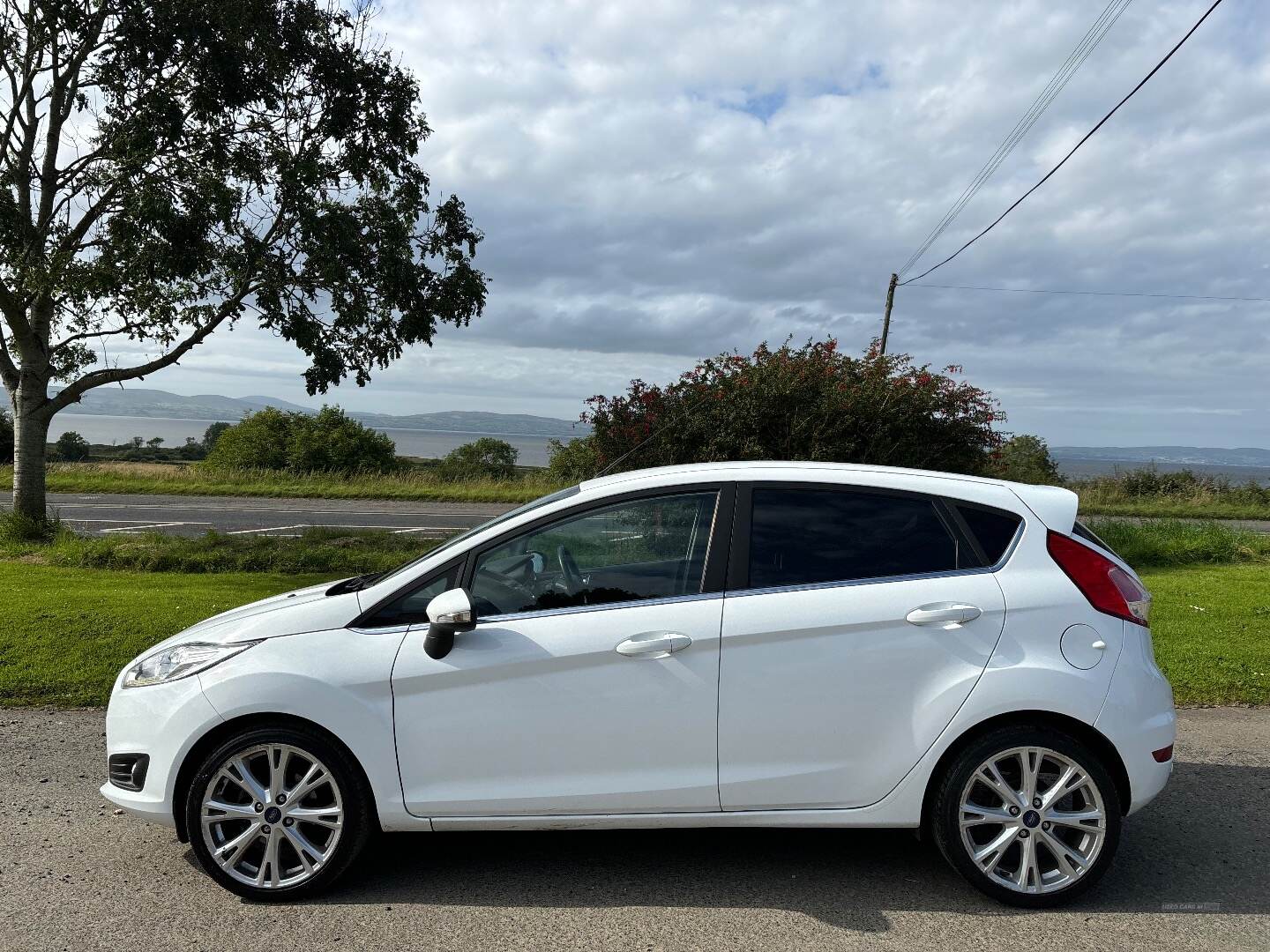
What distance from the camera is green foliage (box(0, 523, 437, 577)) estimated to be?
1161 centimetres

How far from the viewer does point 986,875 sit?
3.58m

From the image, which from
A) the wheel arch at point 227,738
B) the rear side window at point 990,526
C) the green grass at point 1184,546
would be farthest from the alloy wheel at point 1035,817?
the green grass at point 1184,546

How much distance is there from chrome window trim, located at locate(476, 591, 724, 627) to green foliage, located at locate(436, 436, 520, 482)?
31.0 meters

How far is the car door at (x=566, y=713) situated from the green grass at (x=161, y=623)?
12.4ft

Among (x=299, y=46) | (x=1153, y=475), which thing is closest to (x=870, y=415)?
(x=299, y=46)

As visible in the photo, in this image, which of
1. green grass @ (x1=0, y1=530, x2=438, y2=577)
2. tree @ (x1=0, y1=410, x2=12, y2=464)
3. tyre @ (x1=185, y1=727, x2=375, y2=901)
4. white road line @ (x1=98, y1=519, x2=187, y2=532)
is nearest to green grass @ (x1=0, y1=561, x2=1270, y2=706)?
green grass @ (x1=0, y1=530, x2=438, y2=577)

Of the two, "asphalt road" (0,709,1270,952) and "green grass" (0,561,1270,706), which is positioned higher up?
"green grass" (0,561,1270,706)

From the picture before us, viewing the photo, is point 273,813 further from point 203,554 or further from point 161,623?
point 203,554

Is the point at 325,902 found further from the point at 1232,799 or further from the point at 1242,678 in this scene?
the point at 1242,678

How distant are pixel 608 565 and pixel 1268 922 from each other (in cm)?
272

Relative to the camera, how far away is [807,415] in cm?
1348

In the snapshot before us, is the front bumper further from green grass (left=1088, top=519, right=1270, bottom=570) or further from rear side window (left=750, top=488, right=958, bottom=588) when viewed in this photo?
green grass (left=1088, top=519, right=1270, bottom=570)

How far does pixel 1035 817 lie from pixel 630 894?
5.09ft

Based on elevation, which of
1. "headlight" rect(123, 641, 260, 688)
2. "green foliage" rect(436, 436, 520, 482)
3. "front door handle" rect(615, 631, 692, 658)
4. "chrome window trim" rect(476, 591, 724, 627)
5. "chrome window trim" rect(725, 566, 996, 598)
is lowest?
"headlight" rect(123, 641, 260, 688)
